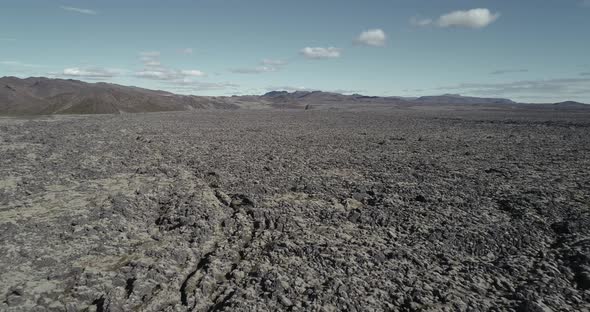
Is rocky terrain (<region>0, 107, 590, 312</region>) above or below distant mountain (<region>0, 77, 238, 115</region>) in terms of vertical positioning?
below

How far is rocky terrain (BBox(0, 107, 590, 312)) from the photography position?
4906 millimetres

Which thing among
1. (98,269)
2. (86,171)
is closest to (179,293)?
(98,269)

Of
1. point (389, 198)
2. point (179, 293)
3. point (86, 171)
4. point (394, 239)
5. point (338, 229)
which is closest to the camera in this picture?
point (179, 293)

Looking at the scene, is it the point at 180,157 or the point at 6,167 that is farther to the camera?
the point at 180,157

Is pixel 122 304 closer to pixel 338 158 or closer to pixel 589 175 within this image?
pixel 338 158

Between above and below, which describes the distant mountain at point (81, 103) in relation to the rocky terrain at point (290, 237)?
above

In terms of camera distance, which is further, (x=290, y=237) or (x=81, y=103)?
(x=81, y=103)

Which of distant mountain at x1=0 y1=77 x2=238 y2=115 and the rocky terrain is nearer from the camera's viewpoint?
the rocky terrain

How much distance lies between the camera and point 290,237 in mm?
6902

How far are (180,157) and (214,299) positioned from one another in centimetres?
1132

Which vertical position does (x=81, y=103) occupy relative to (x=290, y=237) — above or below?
above

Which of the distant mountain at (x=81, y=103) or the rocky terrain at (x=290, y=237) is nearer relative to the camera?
the rocky terrain at (x=290, y=237)

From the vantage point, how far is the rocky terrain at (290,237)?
4906 millimetres

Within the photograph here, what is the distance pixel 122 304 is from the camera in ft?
15.2
